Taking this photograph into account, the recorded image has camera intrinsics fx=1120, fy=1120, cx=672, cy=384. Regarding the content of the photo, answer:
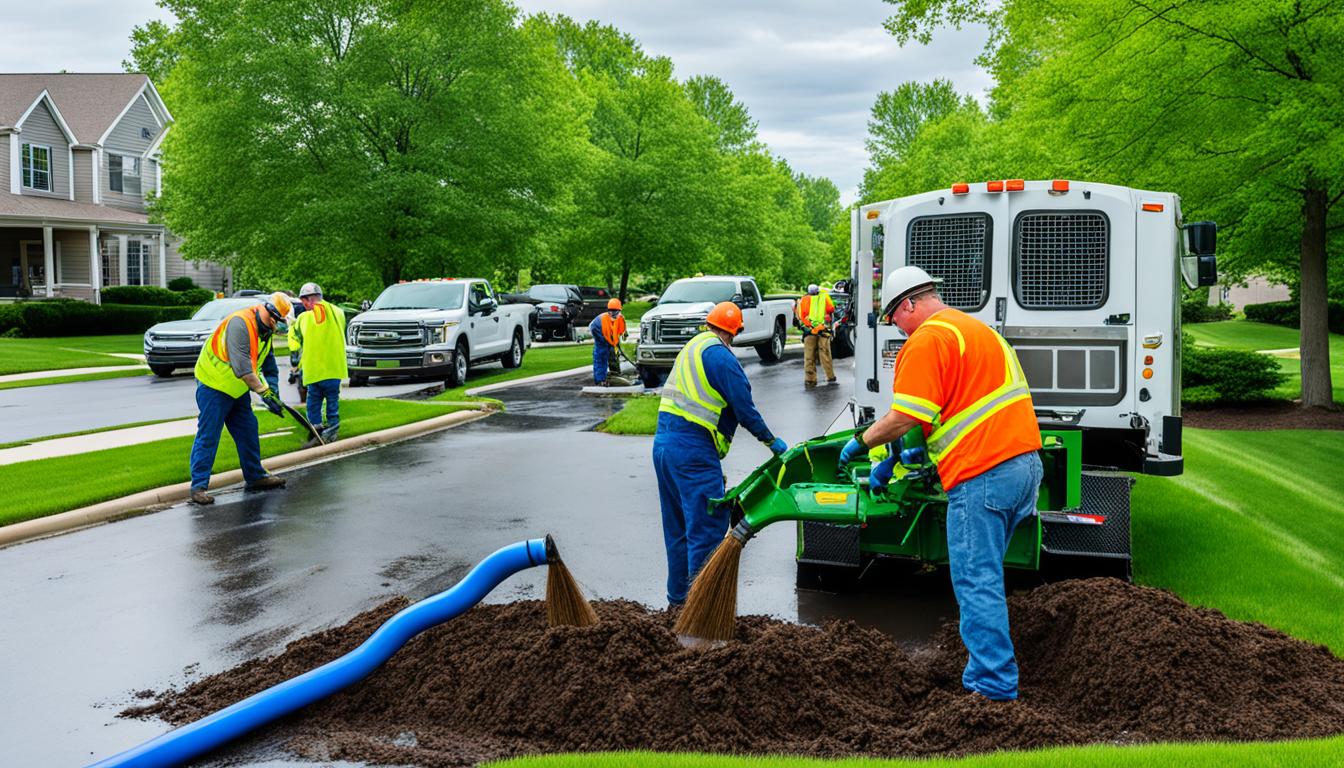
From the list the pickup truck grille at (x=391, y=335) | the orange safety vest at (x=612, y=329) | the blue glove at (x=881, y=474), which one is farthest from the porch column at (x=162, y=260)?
the blue glove at (x=881, y=474)

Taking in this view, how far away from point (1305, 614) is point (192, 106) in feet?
99.7

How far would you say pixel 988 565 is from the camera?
5.12 meters

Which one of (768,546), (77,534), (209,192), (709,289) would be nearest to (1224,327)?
(709,289)

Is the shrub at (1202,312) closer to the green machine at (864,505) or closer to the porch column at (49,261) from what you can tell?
the green machine at (864,505)

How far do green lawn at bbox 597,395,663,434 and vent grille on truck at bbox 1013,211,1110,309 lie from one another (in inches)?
259

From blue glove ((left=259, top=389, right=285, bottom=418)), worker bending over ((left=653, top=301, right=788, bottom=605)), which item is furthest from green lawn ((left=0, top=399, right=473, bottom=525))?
worker bending over ((left=653, top=301, right=788, bottom=605))

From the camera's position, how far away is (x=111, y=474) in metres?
11.3

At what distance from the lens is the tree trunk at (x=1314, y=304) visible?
640 inches

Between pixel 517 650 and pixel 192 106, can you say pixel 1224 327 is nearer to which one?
pixel 192 106

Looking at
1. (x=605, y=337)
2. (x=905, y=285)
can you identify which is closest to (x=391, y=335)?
(x=605, y=337)

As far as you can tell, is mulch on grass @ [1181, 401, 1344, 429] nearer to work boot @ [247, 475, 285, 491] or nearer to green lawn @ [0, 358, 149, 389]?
work boot @ [247, 475, 285, 491]

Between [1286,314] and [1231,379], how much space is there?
80.4 feet

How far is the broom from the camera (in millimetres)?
5512

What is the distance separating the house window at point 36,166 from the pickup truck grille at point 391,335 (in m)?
26.3
